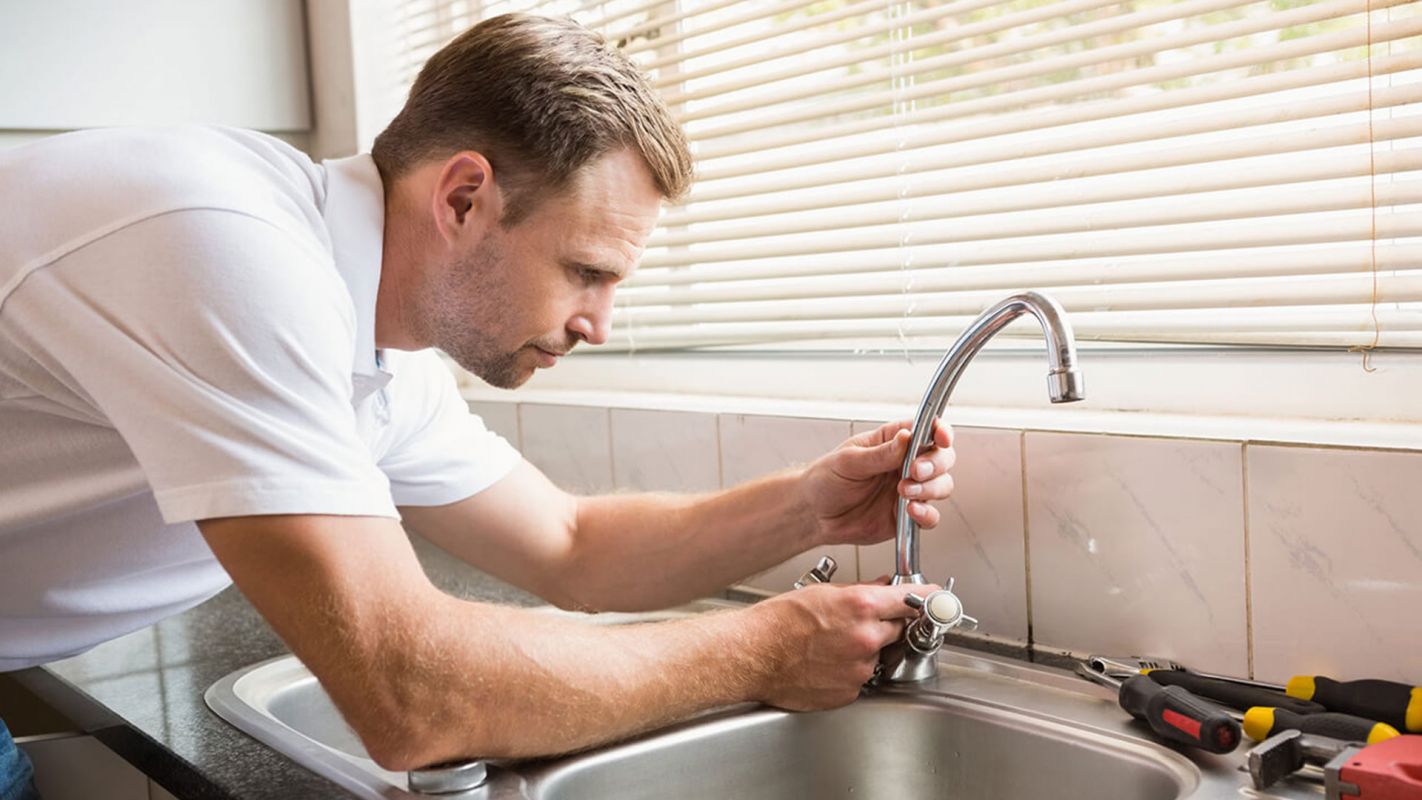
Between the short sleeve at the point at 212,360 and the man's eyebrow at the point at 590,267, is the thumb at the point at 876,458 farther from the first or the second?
the short sleeve at the point at 212,360

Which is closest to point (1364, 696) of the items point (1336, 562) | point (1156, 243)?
point (1336, 562)

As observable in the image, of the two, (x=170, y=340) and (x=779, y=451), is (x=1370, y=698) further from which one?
(x=170, y=340)

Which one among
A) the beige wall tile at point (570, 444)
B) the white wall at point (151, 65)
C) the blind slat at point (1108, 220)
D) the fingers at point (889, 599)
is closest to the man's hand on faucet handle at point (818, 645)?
the fingers at point (889, 599)

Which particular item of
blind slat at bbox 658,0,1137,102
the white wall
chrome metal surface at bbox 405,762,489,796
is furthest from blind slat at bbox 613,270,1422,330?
the white wall

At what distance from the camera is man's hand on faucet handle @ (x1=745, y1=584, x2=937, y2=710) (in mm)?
1192

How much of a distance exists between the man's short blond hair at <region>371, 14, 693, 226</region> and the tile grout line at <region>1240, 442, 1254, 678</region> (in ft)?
1.82

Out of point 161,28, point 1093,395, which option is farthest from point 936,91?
point 161,28

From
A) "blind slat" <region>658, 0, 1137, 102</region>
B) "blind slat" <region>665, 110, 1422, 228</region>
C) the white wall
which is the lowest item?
"blind slat" <region>665, 110, 1422, 228</region>

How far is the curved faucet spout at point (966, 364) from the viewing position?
1040 mm

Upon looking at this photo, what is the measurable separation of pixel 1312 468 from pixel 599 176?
639 millimetres

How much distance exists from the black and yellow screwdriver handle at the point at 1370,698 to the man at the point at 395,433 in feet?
1.11

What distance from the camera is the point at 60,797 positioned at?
1.38 m

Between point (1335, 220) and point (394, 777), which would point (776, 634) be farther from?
point (1335, 220)

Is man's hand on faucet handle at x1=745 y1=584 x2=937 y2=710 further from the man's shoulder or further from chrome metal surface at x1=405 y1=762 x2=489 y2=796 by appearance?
the man's shoulder
